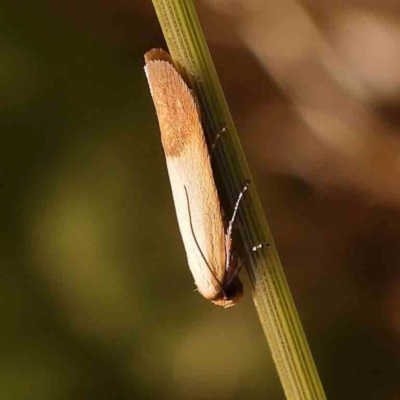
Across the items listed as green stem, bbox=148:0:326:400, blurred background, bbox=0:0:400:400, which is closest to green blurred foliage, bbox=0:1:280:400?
blurred background, bbox=0:0:400:400

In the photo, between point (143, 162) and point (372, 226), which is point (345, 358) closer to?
point (372, 226)

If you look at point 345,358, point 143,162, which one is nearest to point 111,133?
point 143,162

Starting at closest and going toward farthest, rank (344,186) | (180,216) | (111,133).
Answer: (180,216) < (111,133) < (344,186)

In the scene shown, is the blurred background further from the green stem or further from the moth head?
the green stem

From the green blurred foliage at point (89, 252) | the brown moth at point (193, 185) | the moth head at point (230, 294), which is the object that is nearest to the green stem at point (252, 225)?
the brown moth at point (193, 185)

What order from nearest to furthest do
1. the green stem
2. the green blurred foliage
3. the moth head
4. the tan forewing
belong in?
the green stem
the tan forewing
the moth head
the green blurred foliage

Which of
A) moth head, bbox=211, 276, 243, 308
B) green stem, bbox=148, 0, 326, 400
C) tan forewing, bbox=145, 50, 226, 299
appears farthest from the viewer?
moth head, bbox=211, 276, 243, 308
